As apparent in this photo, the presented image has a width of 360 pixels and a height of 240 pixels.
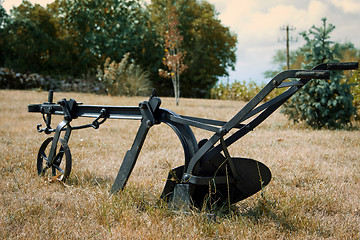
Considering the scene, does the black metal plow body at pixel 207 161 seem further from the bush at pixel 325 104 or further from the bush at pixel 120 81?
the bush at pixel 120 81

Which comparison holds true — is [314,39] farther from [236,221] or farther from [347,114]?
[236,221]

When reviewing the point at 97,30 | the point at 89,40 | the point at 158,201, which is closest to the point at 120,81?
the point at 89,40

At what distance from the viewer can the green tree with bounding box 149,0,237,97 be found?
72.0 feet

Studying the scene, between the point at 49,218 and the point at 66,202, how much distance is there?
0.86 feet

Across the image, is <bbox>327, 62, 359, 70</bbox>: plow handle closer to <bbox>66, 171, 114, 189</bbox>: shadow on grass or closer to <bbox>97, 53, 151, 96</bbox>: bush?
<bbox>66, 171, 114, 189</bbox>: shadow on grass

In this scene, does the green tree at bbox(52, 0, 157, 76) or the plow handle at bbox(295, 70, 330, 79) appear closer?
the plow handle at bbox(295, 70, 330, 79)

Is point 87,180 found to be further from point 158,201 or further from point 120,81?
point 120,81

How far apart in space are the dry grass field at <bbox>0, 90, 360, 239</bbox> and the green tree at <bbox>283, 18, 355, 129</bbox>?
158 centimetres

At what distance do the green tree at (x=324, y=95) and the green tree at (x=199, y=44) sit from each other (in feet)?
46.5

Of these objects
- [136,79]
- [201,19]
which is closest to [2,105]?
[136,79]

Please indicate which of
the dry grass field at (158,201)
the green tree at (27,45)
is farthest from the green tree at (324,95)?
the green tree at (27,45)

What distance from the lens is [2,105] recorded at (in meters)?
9.41

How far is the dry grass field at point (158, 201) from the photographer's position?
202 centimetres

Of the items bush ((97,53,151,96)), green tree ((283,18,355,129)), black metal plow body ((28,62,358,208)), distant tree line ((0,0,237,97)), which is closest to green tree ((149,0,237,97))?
distant tree line ((0,0,237,97))
